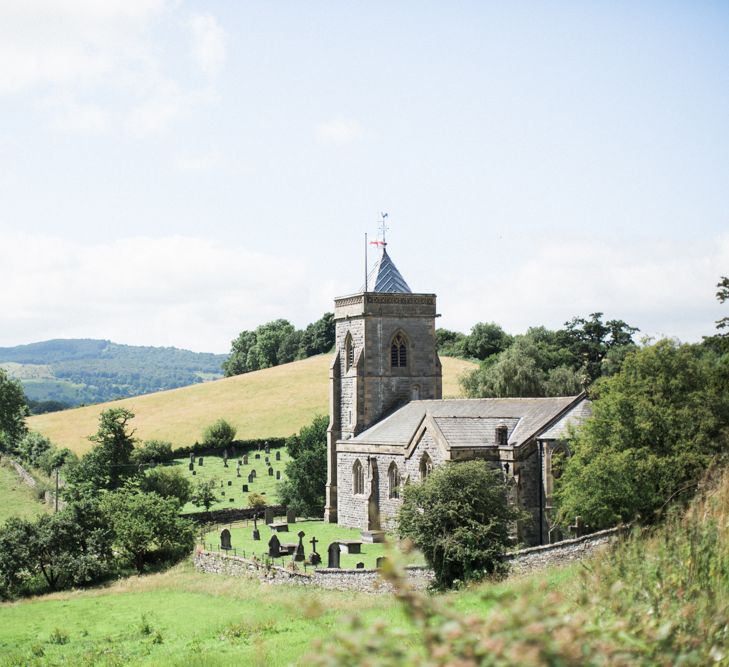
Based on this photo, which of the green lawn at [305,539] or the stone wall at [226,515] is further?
the stone wall at [226,515]

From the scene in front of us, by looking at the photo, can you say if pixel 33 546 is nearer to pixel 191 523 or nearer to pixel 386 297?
pixel 191 523

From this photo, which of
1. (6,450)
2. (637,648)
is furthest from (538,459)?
(6,450)

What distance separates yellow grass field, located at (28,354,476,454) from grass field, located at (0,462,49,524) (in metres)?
19.2

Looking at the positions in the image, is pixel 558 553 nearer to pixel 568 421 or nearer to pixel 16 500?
A: pixel 568 421

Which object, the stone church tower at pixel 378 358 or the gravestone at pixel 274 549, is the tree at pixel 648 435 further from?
the stone church tower at pixel 378 358

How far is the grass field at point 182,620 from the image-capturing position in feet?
65.5

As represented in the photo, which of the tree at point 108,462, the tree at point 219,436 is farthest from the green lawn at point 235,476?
the tree at point 108,462

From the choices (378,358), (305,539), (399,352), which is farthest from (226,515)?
(399,352)

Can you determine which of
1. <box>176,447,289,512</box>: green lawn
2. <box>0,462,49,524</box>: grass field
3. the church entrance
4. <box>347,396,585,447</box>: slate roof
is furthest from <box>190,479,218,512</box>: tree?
the church entrance

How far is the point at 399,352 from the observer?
2056 inches

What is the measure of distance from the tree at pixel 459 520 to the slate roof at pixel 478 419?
21.7 ft

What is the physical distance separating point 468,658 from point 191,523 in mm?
41478

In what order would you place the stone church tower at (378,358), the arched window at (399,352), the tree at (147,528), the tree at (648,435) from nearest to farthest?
the tree at (648,435) < the tree at (147,528) < the stone church tower at (378,358) < the arched window at (399,352)

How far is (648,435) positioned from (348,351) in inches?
1003
